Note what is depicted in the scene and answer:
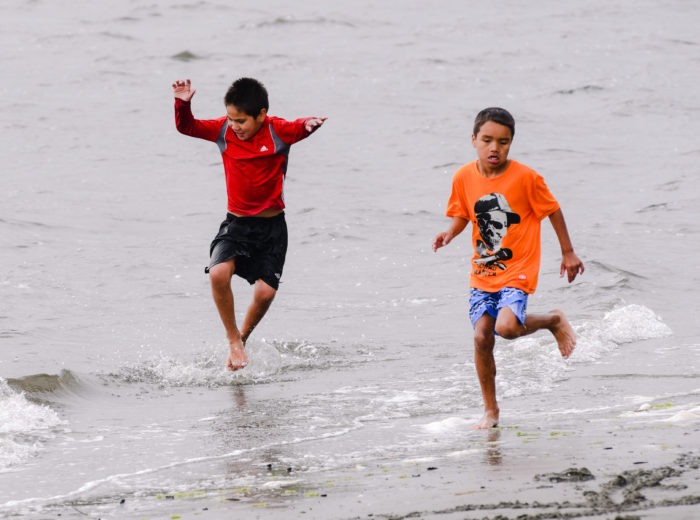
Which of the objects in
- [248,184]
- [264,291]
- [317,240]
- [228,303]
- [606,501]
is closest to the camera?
[606,501]

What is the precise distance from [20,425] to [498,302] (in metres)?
2.77

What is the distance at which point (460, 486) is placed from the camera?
4320 millimetres

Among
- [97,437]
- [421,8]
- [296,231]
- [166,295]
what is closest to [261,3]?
[421,8]

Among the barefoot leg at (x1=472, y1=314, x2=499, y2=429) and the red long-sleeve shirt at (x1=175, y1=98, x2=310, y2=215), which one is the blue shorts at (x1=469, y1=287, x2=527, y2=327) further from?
the red long-sleeve shirt at (x1=175, y1=98, x2=310, y2=215)

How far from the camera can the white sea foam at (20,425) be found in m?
5.50

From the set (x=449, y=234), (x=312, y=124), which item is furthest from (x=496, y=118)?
(x=312, y=124)

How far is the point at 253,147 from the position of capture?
7145mm

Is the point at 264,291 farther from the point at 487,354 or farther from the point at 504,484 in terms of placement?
the point at 504,484

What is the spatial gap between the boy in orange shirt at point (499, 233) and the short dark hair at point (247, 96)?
5.99ft

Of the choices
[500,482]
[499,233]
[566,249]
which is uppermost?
[499,233]

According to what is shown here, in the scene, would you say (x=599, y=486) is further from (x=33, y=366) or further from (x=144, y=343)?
(x=144, y=343)

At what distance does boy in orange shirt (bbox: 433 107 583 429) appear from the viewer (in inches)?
A: 218

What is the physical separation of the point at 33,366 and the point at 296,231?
20.9ft

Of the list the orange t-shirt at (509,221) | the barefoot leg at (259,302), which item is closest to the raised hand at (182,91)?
the barefoot leg at (259,302)
